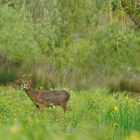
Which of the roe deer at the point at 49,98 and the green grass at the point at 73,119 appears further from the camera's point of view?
the roe deer at the point at 49,98

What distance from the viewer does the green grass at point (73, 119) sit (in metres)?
5.29

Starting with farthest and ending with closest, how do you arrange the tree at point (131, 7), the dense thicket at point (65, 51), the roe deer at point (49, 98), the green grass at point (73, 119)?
the dense thicket at point (65, 51) → the roe deer at point (49, 98) → the tree at point (131, 7) → the green grass at point (73, 119)

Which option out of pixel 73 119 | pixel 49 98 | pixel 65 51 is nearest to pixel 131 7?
pixel 73 119

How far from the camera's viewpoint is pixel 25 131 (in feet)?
17.6

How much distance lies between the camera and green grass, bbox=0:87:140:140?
529 centimetres

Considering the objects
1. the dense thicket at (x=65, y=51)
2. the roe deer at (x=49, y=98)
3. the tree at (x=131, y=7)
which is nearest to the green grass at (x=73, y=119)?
the roe deer at (x=49, y=98)

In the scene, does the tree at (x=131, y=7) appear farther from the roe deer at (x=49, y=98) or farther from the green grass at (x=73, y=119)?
the roe deer at (x=49, y=98)

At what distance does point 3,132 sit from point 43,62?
792 inches

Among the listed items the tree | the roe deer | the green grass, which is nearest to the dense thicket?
the green grass

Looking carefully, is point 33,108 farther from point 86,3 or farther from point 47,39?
point 47,39

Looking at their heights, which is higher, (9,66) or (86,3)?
(86,3)

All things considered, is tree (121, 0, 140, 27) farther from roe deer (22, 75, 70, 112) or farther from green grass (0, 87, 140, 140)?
roe deer (22, 75, 70, 112)

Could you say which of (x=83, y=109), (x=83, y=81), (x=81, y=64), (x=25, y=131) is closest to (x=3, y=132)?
(x=25, y=131)

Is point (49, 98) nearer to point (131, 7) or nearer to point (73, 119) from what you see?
point (73, 119)
